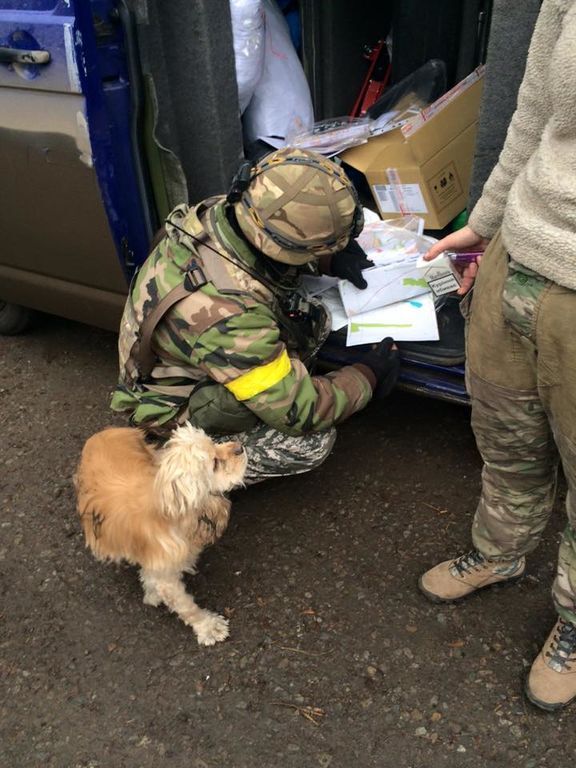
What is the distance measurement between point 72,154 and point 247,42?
0.93m

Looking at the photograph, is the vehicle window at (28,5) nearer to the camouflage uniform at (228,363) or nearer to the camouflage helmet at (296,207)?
the camouflage uniform at (228,363)

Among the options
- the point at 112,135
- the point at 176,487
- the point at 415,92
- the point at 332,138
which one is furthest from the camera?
the point at 415,92

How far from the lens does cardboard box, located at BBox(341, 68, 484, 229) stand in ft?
9.46

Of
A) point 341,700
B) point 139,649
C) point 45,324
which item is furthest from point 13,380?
point 341,700

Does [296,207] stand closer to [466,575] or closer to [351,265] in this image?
[351,265]

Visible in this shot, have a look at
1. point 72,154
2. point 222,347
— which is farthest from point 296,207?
point 72,154

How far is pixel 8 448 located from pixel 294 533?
1.45 meters

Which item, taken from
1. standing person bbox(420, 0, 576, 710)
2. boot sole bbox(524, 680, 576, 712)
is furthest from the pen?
boot sole bbox(524, 680, 576, 712)

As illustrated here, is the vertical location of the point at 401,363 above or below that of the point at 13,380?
above

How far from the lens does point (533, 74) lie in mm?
1424

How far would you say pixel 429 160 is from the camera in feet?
9.48

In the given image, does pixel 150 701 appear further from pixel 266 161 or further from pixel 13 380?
pixel 13 380

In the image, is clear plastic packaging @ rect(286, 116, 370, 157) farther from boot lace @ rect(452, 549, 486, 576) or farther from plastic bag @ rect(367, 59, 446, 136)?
boot lace @ rect(452, 549, 486, 576)

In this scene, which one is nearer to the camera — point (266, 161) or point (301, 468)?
point (266, 161)
